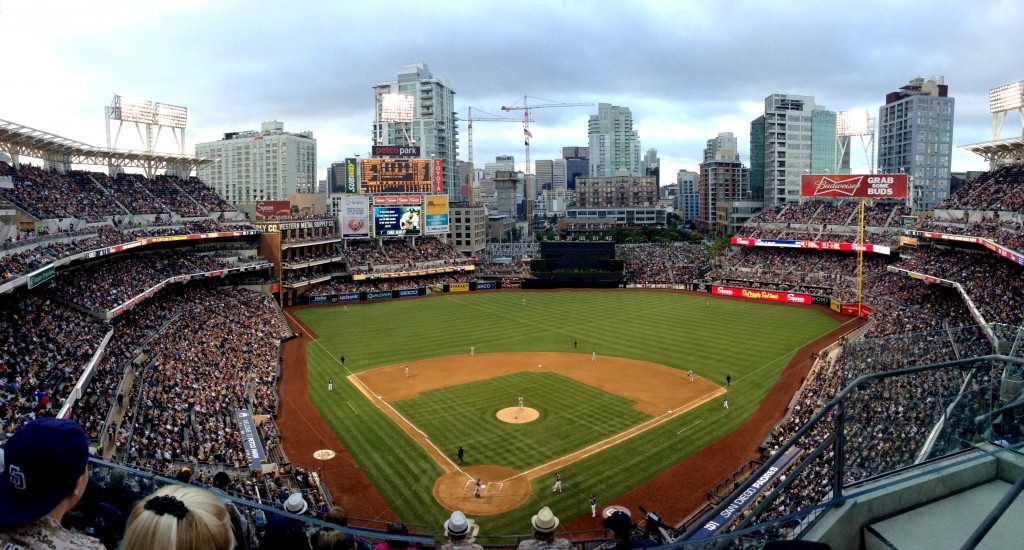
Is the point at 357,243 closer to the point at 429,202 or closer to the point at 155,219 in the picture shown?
the point at 429,202

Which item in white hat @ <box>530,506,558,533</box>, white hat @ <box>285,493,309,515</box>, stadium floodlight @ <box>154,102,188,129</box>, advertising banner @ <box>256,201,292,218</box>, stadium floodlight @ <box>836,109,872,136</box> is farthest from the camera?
stadium floodlight @ <box>836,109,872,136</box>

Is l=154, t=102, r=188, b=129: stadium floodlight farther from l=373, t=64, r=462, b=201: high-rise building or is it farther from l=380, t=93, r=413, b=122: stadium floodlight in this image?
l=373, t=64, r=462, b=201: high-rise building

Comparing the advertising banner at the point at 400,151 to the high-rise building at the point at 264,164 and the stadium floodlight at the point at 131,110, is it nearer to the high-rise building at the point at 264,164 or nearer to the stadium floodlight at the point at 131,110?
the stadium floodlight at the point at 131,110

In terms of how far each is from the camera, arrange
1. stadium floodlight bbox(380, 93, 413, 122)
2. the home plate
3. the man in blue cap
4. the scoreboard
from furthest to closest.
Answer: stadium floodlight bbox(380, 93, 413, 122), the scoreboard, the home plate, the man in blue cap

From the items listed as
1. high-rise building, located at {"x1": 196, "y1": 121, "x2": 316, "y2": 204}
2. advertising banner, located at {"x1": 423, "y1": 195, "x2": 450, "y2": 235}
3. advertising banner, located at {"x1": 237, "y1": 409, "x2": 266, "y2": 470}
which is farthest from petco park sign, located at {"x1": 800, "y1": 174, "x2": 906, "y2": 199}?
high-rise building, located at {"x1": 196, "y1": 121, "x2": 316, "y2": 204}

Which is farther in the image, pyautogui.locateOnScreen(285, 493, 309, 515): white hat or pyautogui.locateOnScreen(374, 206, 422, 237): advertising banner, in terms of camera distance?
pyautogui.locateOnScreen(374, 206, 422, 237): advertising banner

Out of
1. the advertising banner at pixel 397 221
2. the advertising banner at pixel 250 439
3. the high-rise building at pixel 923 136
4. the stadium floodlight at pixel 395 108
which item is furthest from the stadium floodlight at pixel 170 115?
the high-rise building at pixel 923 136

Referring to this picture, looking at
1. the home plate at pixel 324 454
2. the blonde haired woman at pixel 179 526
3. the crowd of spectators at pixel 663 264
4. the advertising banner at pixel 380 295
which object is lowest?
the home plate at pixel 324 454
